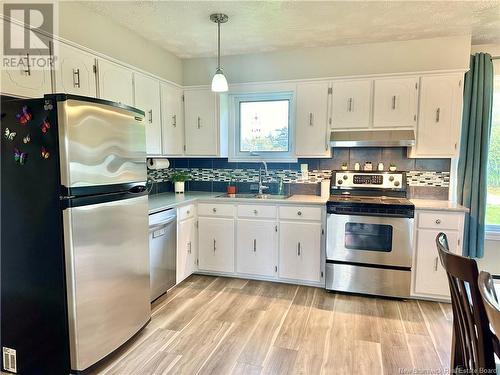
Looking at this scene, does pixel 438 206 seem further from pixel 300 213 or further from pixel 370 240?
pixel 300 213

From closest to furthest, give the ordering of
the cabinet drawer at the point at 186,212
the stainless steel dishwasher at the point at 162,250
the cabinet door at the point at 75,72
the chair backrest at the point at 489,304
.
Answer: the chair backrest at the point at 489,304 < the cabinet door at the point at 75,72 < the stainless steel dishwasher at the point at 162,250 < the cabinet drawer at the point at 186,212

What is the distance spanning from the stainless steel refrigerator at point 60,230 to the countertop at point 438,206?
264 cm

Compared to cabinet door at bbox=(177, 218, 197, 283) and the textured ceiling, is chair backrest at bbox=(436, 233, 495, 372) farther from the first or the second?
cabinet door at bbox=(177, 218, 197, 283)

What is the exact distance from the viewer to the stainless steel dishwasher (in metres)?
2.83

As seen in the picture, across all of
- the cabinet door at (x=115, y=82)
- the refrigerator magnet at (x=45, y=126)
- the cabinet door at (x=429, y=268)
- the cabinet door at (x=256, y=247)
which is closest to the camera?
the refrigerator magnet at (x=45, y=126)

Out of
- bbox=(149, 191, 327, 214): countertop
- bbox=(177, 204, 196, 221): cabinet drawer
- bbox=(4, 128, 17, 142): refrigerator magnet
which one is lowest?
bbox=(177, 204, 196, 221): cabinet drawer

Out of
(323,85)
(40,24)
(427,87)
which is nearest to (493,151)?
(427,87)

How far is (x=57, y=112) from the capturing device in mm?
1773

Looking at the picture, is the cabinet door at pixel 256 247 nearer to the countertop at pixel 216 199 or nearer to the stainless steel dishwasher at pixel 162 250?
the countertop at pixel 216 199

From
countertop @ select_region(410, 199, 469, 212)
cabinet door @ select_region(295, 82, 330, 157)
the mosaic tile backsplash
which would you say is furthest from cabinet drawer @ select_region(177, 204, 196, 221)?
countertop @ select_region(410, 199, 469, 212)

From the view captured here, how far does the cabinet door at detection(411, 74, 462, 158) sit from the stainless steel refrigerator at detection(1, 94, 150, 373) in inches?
111

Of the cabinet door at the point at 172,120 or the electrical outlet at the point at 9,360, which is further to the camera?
the cabinet door at the point at 172,120

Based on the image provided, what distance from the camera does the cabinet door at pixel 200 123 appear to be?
150 inches

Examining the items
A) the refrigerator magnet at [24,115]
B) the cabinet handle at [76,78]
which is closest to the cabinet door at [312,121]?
the cabinet handle at [76,78]
